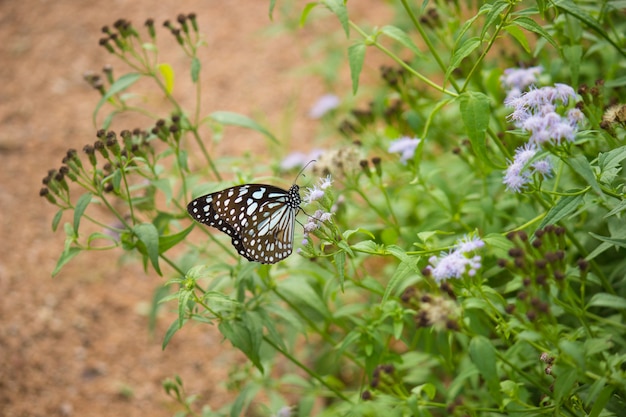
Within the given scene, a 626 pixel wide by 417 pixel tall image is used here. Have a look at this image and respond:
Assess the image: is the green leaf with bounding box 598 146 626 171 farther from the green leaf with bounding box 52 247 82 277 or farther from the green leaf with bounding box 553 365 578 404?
the green leaf with bounding box 52 247 82 277

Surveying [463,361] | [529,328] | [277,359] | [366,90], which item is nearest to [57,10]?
[366,90]

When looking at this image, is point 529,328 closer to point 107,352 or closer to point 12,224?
point 107,352

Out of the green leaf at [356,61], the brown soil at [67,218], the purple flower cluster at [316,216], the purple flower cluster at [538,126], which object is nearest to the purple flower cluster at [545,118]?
the purple flower cluster at [538,126]

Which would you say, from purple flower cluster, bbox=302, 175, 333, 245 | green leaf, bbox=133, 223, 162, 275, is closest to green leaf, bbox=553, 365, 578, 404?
purple flower cluster, bbox=302, 175, 333, 245

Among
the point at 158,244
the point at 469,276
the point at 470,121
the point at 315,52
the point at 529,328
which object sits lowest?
the point at 529,328

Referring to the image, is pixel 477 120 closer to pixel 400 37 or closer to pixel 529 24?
pixel 529 24

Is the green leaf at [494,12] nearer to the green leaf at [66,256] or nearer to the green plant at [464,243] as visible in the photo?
the green plant at [464,243]
